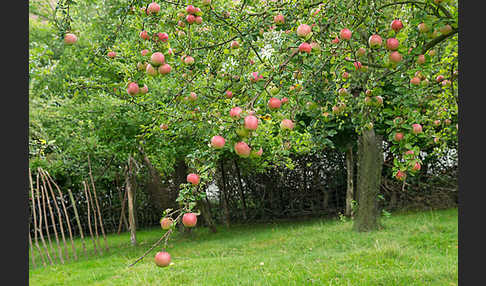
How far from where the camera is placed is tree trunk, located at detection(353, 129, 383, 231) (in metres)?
5.41

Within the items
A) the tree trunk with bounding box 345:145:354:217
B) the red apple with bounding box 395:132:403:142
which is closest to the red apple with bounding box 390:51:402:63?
the red apple with bounding box 395:132:403:142

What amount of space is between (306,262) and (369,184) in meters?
2.20

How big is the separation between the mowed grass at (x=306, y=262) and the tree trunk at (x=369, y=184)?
0.23 meters

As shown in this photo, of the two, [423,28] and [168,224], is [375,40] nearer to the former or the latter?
[423,28]

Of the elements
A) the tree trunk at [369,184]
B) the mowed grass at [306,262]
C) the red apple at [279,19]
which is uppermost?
the red apple at [279,19]

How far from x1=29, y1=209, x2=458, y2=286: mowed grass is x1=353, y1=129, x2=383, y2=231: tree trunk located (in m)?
0.23

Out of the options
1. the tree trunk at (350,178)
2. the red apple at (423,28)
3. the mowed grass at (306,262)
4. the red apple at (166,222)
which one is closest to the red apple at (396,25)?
the red apple at (423,28)

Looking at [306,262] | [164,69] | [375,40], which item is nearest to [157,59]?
[164,69]

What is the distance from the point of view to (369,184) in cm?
545

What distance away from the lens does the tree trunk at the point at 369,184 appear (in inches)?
213

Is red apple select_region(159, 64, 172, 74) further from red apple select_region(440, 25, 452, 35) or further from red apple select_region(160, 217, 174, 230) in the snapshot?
red apple select_region(440, 25, 452, 35)

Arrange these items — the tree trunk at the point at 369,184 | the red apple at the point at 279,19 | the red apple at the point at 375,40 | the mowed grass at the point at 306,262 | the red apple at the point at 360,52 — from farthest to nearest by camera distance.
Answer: the tree trunk at the point at 369,184 < the mowed grass at the point at 306,262 < the red apple at the point at 360,52 < the red apple at the point at 279,19 < the red apple at the point at 375,40

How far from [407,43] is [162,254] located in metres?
1.84

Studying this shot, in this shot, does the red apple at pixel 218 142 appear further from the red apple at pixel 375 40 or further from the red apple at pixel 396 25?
the red apple at pixel 396 25
